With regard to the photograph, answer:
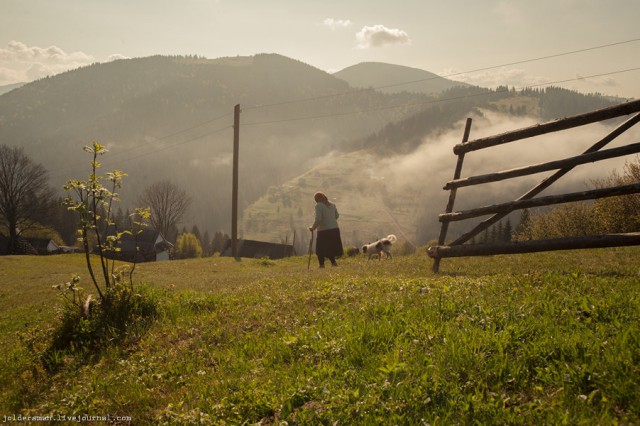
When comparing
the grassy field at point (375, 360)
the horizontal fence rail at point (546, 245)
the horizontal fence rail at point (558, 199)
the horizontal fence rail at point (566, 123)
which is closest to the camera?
the grassy field at point (375, 360)

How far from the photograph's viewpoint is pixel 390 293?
7.37 metres

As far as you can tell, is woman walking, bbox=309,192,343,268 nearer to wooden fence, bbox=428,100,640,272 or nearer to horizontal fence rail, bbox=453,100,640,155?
wooden fence, bbox=428,100,640,272

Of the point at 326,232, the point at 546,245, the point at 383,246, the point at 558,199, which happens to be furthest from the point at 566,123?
the point at 383,246

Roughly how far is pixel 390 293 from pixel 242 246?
8637cm

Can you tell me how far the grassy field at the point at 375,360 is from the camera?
11.5 feet

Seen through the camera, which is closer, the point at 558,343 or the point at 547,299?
the point at 558,343

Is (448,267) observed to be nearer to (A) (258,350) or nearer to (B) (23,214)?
(A) (258,350)

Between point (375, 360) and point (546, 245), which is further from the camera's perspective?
point (546, 245)

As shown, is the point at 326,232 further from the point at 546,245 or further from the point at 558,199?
the point at 558,199

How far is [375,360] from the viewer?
452 centimetres

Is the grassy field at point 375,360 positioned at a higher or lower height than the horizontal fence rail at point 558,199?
lower

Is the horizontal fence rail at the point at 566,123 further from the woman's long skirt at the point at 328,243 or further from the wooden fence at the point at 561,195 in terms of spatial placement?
the woman's long skirt at the point at 328,243

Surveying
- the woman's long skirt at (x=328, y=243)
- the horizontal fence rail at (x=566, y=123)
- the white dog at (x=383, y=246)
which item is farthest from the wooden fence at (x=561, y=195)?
the white dog at (x=383, y=246)

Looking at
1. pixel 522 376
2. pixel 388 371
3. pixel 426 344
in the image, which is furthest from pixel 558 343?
pixel 388 371
